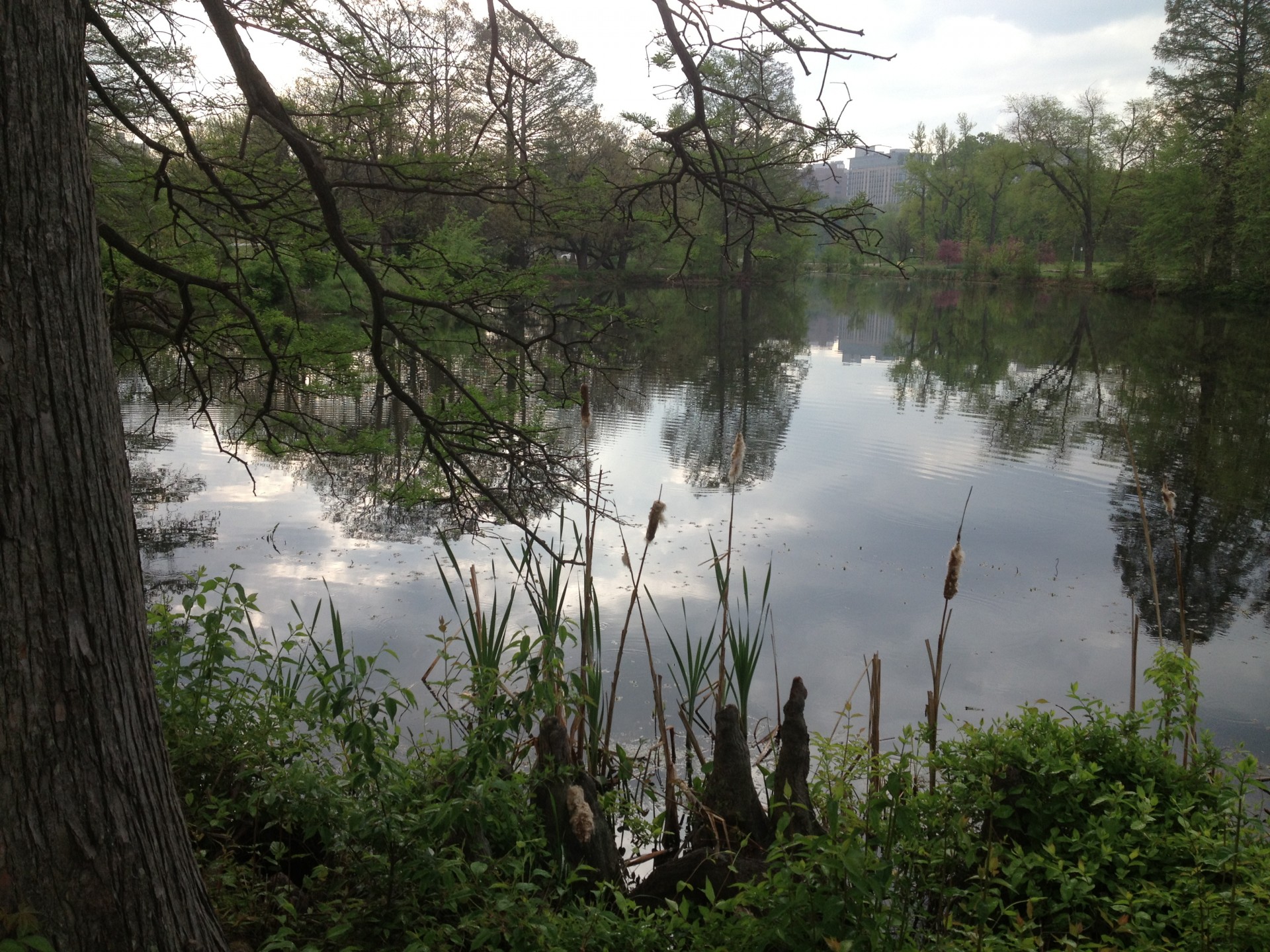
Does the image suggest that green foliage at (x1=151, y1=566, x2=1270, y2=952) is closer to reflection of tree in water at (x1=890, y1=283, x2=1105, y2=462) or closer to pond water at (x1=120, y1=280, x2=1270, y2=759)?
pond water at (x1=120, y1=280, x2=1270, y2=759)

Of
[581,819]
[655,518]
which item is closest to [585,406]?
[655,518]

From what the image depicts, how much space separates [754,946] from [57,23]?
2.51 m

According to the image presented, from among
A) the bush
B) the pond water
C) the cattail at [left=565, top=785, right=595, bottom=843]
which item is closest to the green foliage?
the cattail at [left=565, top=785, right=595, bottom=843]

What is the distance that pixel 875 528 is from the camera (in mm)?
9109

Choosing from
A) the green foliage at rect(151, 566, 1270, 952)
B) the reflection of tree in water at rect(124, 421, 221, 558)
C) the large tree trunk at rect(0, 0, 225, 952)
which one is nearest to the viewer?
the large tree trunk at rect(0, 0, 225, 952)

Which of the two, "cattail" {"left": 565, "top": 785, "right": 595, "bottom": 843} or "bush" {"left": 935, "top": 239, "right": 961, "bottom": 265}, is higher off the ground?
"bush" {"left": 935, "top": 239, "right": 961, "bottom": 265}

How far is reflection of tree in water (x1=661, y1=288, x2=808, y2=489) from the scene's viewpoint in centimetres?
1166

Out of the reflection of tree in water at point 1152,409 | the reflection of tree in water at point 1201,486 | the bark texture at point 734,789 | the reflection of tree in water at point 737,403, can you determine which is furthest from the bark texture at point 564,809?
the reflection of tree in water at point 737,403

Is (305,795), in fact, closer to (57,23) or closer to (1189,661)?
(57,23)

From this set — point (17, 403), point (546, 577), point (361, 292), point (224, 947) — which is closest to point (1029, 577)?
point (546, 577)

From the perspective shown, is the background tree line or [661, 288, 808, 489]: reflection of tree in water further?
the background tree line

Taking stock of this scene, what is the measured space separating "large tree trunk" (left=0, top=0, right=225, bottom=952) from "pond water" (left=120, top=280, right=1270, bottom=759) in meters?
2.13

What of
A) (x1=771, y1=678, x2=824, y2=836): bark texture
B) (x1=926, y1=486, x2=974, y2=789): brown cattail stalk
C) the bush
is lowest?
(x1=771, y1=678, x2=824, y2=836): bark texture

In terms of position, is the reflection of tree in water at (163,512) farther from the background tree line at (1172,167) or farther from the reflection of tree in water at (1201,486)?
the background tree line at (1172,167)
